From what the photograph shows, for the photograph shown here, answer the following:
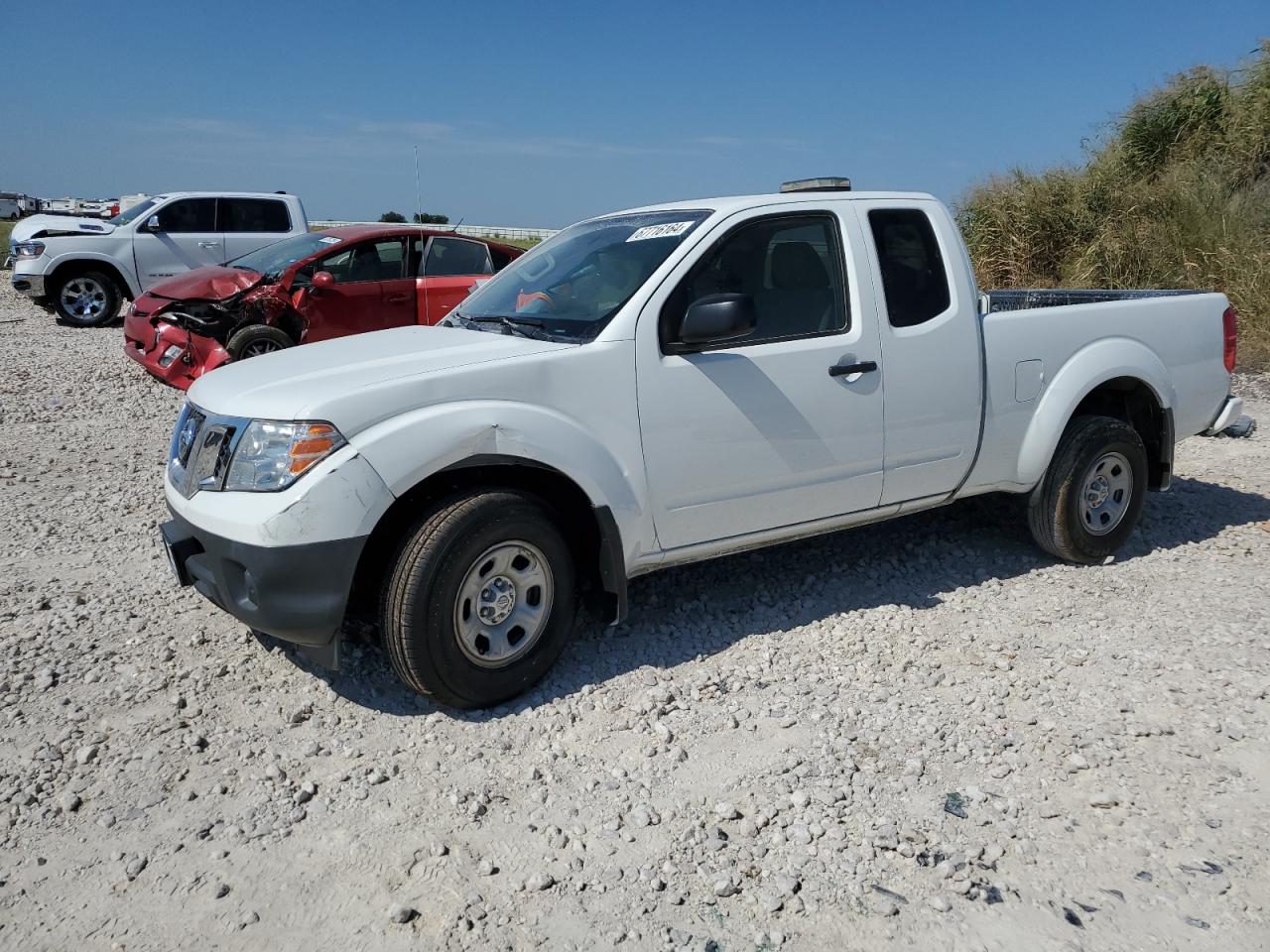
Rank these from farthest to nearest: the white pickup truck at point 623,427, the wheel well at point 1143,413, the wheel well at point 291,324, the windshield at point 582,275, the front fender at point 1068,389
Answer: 1. the wheel well at point 291,324
2. the wheel well at point 1143,413
3. the front fender at point 1068,389
4. the windshield at point 582,275
5. the white pickup truck at point 623,427

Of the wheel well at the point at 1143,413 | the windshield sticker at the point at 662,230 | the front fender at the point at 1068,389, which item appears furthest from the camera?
the wheel well at the point at 1143,413

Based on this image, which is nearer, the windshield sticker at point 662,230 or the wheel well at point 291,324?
the windshield sticker at point 662,230

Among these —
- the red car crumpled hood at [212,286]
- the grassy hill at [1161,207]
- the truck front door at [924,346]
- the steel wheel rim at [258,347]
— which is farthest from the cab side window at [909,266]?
the grassy hill at [1161,207]

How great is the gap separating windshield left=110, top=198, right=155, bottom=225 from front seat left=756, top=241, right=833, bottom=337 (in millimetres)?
12702

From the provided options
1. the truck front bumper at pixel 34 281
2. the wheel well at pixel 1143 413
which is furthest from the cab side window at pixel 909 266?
the truck front bumper at pixel 34 281

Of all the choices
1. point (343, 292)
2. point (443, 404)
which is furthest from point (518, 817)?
point (343, 292)

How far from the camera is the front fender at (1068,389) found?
513 cm

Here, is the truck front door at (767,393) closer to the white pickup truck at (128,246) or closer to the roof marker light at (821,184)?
the roof marker light at (821,184)

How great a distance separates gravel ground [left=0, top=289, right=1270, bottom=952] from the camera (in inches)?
110

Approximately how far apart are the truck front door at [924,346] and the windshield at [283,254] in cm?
697

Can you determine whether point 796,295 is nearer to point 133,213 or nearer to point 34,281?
point 34,281

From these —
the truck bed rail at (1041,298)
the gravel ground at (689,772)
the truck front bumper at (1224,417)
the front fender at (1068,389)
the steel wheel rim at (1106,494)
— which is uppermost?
the truck bed rail at (1041,298)

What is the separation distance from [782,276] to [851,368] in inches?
19.6

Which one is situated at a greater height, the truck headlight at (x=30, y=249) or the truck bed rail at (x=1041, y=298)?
the truck headlight at (x=30, y=249)
